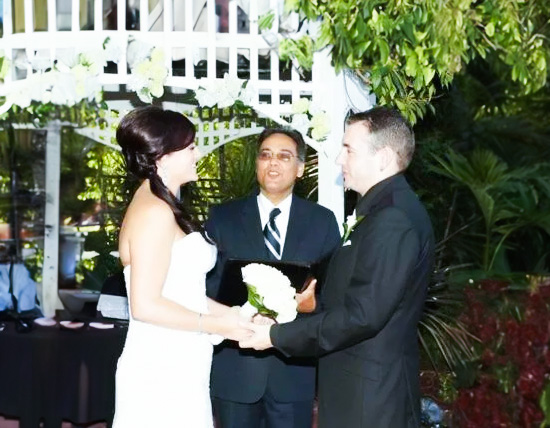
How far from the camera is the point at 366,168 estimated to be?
4.11 metres

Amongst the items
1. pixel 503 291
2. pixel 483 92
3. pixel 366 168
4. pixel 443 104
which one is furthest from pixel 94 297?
pixel 483 92

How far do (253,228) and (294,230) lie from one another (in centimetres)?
19

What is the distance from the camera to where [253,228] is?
17.2 ft

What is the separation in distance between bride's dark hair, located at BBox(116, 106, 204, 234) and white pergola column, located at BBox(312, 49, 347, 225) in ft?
8.05

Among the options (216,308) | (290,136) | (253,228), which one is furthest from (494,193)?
(216,308)

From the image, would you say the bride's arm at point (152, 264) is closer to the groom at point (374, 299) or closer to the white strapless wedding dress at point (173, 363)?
the white strapless wedding dress at point (173, 363)

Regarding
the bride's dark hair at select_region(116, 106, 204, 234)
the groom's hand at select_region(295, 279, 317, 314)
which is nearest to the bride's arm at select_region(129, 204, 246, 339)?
the bride's dark hair at select_region(116, 106, 204, 234)

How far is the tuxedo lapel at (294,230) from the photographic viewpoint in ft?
17.2

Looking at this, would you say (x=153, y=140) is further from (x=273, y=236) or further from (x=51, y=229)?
(x=51, y=229)

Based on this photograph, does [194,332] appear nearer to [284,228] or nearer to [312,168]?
Result: [284,228]

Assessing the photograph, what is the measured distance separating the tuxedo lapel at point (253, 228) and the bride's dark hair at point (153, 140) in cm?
95

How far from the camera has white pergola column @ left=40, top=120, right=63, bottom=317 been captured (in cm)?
1080

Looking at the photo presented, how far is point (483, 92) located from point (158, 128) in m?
13.7

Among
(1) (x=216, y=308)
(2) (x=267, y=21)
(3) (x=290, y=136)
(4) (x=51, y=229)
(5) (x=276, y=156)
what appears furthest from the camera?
(4) (x=51, y=229)
